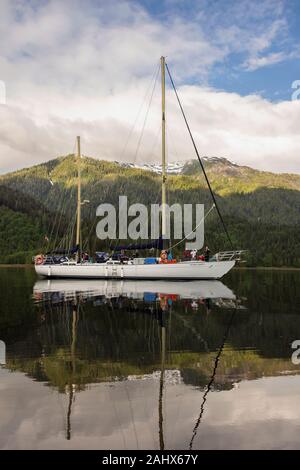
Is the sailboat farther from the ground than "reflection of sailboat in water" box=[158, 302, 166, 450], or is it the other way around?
the sailboat

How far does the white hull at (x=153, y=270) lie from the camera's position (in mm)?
56406

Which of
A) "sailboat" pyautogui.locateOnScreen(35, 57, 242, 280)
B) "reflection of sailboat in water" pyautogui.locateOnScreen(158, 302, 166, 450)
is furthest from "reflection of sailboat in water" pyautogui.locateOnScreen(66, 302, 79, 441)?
"sailboat" pyautogui.locateOnScreen(35, 57, 242, 280)

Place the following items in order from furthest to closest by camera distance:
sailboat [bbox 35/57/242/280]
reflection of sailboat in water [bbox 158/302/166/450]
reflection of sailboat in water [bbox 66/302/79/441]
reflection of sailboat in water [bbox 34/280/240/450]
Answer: sailboat [bbox 35/57/242/280] < reflection of sailboat in water [bbox 34/280/240/450] < reflection of sailboat in water [bbox 66/302/79/441] < reflection of sailboat in water [bbox 158/302/166/450]

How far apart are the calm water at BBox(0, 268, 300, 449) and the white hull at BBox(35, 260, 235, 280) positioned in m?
29.5

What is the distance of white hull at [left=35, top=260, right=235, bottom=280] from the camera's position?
56406 mm

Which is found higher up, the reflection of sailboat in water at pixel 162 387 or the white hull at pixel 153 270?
the white hull at pixel 153 270

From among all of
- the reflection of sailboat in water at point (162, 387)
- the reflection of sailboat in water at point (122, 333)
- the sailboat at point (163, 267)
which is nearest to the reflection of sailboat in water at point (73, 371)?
the reflection of sailboat in water at point (122, 333)

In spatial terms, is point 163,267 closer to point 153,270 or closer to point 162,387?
point 153,270

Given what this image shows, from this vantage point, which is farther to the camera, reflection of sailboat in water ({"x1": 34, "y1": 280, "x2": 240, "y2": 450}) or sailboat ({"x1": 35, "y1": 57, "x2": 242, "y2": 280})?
sailboat ({"x1": 35, "y1": 57, "x2": 242, "y2": 280})

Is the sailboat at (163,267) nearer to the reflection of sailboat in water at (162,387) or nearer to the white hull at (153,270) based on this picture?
the white hull at (153,270)

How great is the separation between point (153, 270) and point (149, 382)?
4327 cm

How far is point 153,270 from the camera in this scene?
5706 cm

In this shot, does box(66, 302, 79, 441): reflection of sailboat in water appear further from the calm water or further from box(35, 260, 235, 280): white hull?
box(35, 260, 235, 280): white hull

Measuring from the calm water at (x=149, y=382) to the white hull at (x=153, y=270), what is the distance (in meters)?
29.5
